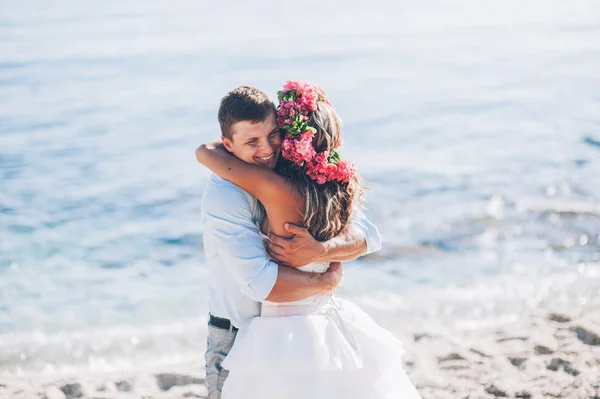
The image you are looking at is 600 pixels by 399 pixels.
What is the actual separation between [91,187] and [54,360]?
427 centimetres

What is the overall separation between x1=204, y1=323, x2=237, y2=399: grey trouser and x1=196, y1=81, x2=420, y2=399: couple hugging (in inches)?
2.8

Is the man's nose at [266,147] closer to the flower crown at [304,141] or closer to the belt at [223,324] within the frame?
the flower crown at [304,141]

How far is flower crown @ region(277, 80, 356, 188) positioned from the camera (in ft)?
10.5

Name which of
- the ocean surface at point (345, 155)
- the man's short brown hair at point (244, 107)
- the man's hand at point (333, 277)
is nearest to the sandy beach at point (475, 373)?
the ocean surface at point (345, 155)

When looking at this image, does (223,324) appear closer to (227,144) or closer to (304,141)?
(227,144)

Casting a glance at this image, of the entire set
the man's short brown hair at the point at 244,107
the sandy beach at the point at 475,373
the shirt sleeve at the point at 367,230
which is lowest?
the sandy beach at the point at 475,373

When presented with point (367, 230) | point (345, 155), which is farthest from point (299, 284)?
point (345, 155)

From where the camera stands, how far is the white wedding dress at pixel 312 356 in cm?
312

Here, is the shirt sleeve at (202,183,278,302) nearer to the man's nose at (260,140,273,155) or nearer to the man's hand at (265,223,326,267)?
the man's hand at (265,223,326,267)

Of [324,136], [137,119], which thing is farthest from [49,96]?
[324,136]

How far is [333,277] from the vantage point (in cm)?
338

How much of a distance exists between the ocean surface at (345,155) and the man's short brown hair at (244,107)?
3044 millimetres

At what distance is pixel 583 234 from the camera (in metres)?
8.15

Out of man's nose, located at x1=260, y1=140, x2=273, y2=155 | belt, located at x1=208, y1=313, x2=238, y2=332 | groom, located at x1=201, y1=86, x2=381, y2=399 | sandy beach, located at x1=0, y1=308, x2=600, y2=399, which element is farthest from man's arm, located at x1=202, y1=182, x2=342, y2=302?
sandy beach, located at x1=0, y1=308, x2=600, y2=399
